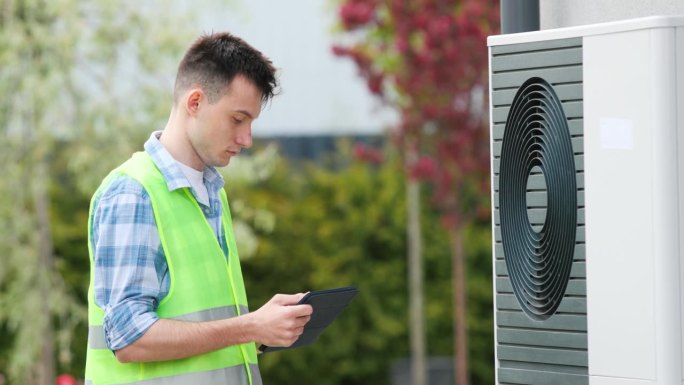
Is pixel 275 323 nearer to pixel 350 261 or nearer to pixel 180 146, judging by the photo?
pixel 180 146

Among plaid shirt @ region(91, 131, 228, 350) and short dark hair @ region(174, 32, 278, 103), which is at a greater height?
short dark hair @ region(174, 32, 278, 103)

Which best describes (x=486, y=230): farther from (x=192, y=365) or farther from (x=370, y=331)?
(x=192, y=365)

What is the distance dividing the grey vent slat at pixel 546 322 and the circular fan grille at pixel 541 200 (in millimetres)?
18

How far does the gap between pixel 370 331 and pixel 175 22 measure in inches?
115

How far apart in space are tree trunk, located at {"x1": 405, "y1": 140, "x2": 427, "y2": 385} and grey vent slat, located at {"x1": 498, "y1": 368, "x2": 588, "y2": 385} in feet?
17.6

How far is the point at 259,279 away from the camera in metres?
8.26

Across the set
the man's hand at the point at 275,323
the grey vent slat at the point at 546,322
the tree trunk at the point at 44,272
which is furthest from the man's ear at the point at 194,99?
the tree trunk at the point at 44,272

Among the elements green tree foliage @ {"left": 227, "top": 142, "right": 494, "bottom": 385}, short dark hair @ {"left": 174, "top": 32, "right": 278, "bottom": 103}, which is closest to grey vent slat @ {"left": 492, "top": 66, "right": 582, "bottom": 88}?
short dark hair @ {"left": 174, "top": 32, "right": 278, "bottom": 103}

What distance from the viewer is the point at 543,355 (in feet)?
8.29

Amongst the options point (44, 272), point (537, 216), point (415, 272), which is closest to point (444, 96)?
point (415, 272)

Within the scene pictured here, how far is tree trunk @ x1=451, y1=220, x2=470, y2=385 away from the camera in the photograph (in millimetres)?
7930

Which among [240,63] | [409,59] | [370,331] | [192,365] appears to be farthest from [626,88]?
[370,331]

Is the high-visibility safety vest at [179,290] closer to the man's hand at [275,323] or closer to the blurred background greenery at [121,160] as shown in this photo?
the man's hand at [275,323]

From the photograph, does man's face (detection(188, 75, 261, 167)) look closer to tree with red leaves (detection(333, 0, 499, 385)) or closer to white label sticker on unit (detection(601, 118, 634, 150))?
white label sticker on unit (detection(601, 118, 634, 150))
